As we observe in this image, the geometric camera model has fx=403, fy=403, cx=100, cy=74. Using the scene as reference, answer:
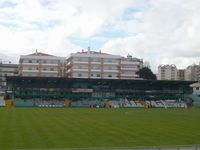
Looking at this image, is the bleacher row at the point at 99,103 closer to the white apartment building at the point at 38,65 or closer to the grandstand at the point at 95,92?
the grandstand at the point at 95,92

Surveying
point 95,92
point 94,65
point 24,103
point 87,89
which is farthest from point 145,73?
point 24,103

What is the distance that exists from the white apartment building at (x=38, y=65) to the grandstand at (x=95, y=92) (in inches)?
1064

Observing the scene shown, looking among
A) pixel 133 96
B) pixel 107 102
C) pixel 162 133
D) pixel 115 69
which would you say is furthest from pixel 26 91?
pixel 162 133

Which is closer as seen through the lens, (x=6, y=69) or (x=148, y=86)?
(x=148, y=86)

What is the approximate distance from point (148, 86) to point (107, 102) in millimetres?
15465

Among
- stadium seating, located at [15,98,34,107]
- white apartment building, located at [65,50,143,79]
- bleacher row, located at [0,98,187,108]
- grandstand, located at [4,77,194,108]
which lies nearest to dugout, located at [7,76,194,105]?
grandstand, located at [4,77,194,108]

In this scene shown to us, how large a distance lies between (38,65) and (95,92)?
34389 mm

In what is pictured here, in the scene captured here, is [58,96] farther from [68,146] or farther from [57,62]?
[68,146]

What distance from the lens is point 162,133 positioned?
29.9 meters

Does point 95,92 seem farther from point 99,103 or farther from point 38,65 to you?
point 38,65

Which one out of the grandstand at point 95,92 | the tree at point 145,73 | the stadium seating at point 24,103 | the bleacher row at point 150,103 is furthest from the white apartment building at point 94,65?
the stadium seating at point 24,103

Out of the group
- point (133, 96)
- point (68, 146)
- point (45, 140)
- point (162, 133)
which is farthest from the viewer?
point (133, 96)

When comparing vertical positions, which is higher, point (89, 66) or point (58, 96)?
point (89, 66)

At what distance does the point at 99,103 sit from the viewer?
3885 inches
